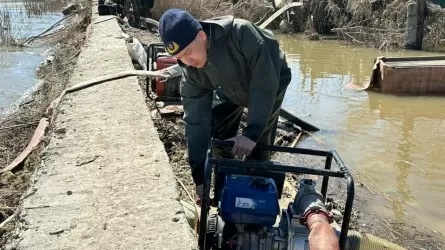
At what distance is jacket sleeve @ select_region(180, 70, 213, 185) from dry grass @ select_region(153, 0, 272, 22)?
14.6 meters

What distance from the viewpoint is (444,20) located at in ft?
55.4

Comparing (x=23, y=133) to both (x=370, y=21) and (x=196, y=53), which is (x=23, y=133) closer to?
(x=196, y=53)

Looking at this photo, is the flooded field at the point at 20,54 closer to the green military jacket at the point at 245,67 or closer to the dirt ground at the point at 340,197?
the dirt ground at the point at 340,197

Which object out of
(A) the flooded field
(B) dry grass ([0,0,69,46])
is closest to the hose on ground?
(A) the flooded field

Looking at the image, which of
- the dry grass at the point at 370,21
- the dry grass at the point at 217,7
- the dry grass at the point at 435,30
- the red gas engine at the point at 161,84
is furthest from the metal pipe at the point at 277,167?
the dry grass at the point at 435,30

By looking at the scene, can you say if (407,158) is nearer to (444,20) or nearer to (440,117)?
(440,117)

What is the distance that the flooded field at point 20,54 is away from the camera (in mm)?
11102

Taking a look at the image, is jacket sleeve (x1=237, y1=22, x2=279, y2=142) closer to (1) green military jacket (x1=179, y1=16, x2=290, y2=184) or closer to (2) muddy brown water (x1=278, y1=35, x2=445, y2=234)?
(1) green military jacket (x1=179, y1=16, x2=290, y2=184)

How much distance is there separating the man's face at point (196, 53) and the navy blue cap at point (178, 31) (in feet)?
0.11

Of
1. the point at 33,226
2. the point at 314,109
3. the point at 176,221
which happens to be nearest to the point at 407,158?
the point at 314,109

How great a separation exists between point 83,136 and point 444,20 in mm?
15078

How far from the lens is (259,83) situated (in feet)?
9.82

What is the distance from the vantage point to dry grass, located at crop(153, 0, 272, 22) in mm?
17844

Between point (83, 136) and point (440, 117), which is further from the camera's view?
point (440, 117)
